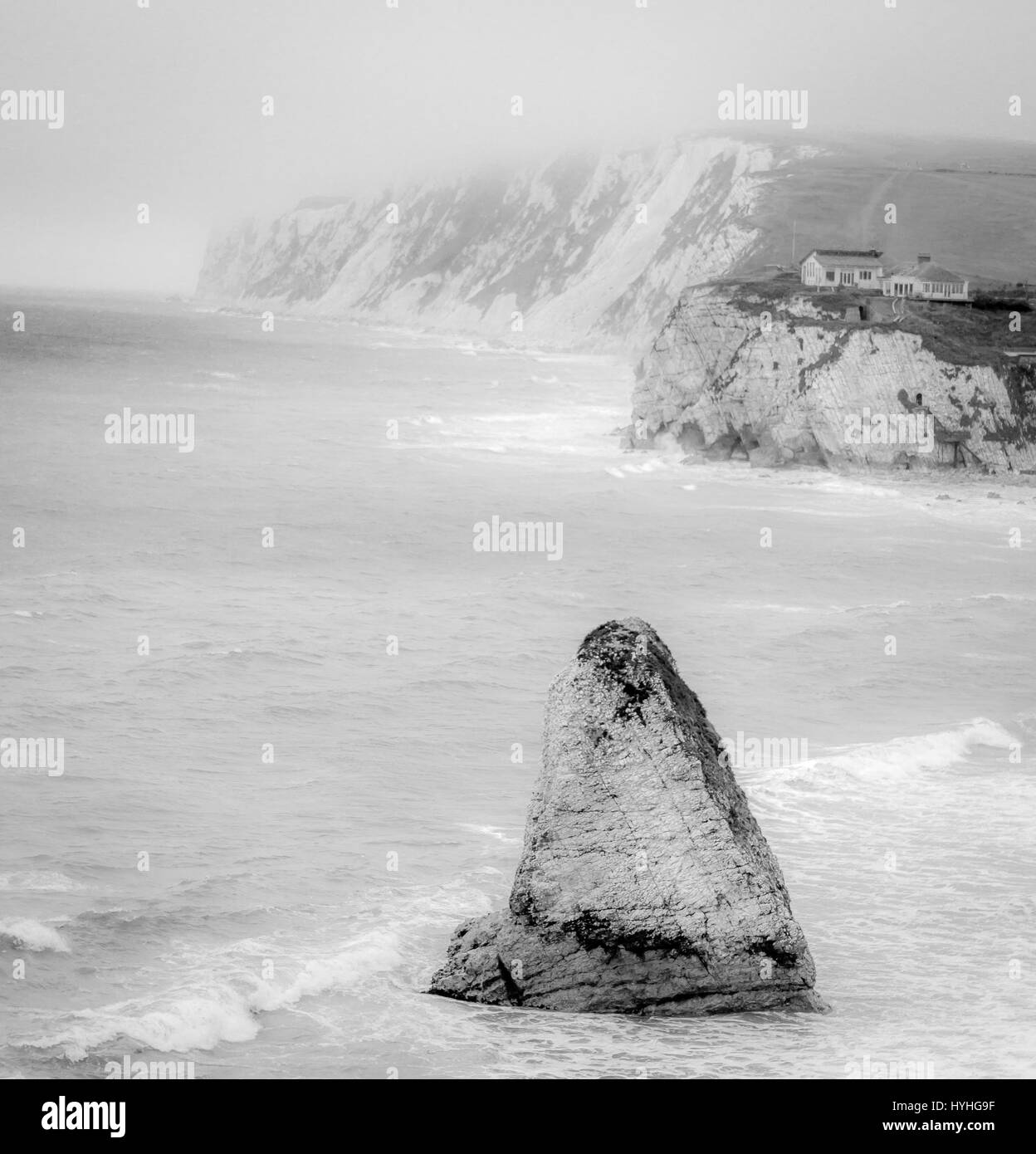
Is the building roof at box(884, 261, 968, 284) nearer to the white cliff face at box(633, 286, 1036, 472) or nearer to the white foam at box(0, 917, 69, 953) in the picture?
the white cliff face at box(633, 286, 1036, 472)

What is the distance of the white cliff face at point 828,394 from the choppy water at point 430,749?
484cm

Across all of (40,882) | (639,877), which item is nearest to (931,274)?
(40,882)

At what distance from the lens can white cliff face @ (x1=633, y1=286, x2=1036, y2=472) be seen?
72375 mm

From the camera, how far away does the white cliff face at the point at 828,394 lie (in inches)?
2849

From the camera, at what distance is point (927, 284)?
88125mm

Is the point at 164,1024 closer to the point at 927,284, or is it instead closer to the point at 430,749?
the point at 430,749

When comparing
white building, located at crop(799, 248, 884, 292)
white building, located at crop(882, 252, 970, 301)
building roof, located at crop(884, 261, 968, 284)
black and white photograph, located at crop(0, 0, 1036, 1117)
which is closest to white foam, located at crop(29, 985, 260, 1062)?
black and white photograph, located at crop(0, 0, 1036, 1117)

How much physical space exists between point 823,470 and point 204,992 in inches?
2401

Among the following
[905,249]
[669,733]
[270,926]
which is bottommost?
[270,926]

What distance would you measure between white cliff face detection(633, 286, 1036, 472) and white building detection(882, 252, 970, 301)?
11919mm

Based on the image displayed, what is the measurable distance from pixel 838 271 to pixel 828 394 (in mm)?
19667

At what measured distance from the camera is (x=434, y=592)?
1746 inches
